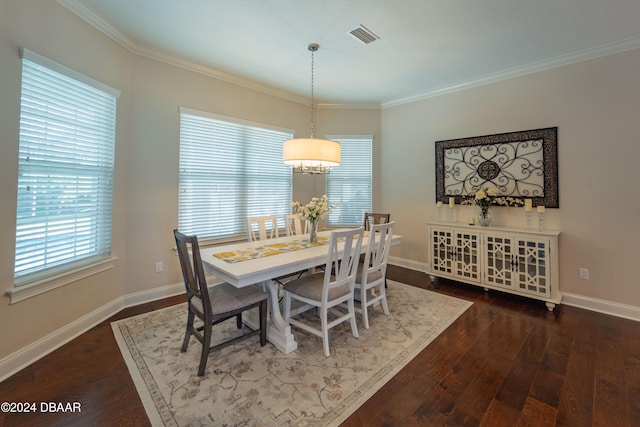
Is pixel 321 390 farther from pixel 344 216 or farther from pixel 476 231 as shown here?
pixel 344 216

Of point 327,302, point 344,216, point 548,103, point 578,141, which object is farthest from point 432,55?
point 327,302

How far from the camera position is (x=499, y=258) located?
328 cm

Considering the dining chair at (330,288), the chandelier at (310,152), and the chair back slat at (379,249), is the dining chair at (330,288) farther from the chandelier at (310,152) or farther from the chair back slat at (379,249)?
the chandelier at (310,152)

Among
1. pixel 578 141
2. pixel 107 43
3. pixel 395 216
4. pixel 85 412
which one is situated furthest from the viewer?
pixel 395 216

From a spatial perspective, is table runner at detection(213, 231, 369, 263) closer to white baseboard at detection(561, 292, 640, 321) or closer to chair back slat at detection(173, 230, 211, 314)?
chair back slat at detection(173, 230, 211, 314)

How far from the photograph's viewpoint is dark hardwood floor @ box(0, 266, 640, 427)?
60.2 inches

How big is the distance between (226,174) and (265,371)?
2.65 meters

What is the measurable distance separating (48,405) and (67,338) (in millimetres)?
876

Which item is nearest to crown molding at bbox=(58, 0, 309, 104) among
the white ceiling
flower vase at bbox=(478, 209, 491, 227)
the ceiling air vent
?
the white ceiling

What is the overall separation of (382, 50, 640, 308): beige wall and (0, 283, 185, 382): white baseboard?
4359 mm

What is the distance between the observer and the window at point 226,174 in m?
3.38

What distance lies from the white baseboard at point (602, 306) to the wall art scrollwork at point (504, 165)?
1099 mm

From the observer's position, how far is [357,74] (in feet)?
11.9

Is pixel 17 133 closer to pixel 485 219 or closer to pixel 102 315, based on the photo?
pixel 102 315
